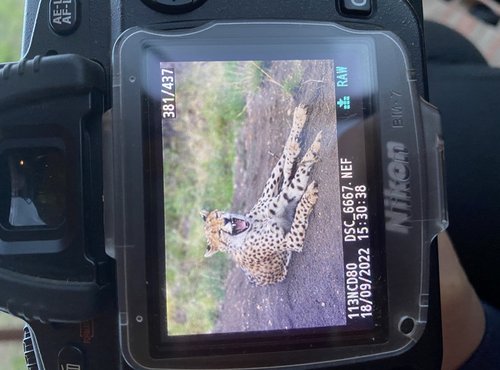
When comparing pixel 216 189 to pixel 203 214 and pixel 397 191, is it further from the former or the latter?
pixel 397 191

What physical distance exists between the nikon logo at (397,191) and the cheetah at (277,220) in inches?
2.7

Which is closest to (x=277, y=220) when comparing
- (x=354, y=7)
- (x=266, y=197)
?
(x=266, y=197)

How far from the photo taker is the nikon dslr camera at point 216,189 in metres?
0.58

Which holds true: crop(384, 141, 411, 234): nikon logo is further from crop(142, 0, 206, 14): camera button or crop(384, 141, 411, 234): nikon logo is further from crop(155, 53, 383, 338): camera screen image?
crop(142, 0, 206, 14): camera button

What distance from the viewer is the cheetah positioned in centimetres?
59

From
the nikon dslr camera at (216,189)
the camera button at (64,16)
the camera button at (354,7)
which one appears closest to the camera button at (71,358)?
the nikon dslr camera at (216,189)

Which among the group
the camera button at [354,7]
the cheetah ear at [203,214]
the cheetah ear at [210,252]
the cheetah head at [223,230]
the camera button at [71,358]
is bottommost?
the camera button at [71,358]

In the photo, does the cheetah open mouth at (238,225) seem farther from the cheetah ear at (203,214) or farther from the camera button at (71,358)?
the camera button at (71,358)

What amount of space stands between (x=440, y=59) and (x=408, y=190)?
28 centimetres

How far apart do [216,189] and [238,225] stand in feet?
0.12

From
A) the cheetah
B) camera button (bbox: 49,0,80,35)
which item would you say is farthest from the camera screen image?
camera button (bbox: 49,0,80,35)

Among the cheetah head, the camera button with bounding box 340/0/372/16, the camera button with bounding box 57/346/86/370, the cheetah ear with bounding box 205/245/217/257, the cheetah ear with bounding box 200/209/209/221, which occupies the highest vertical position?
the camera button with bounding box 340/0/372/16

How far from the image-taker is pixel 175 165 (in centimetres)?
58

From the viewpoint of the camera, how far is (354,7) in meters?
0.63
